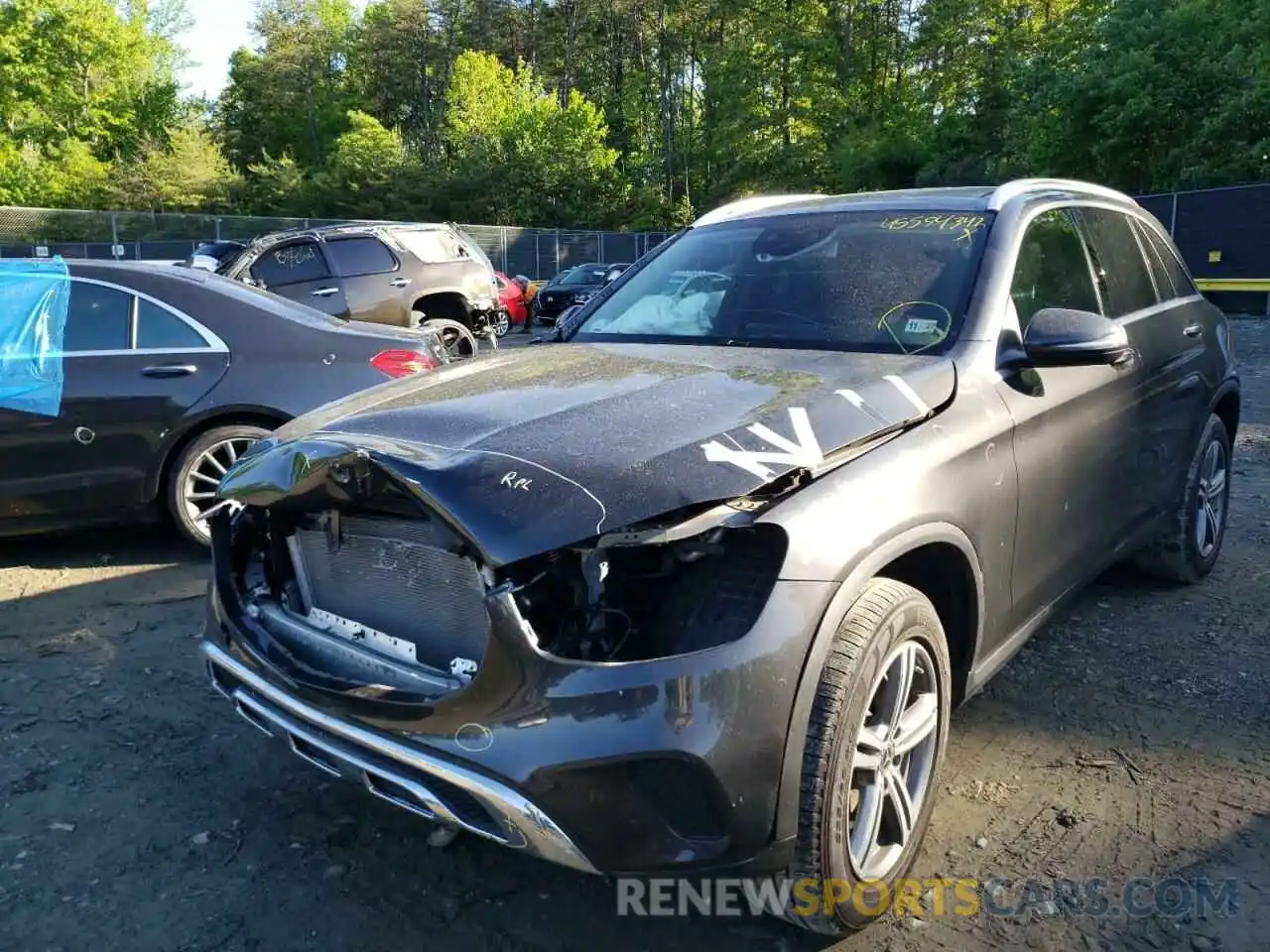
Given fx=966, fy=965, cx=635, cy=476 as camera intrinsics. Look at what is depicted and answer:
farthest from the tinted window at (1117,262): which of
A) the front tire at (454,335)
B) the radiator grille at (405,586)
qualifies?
the front tire at (454,335)

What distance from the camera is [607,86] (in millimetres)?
58500

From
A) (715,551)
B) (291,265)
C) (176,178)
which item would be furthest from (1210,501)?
(176,178)

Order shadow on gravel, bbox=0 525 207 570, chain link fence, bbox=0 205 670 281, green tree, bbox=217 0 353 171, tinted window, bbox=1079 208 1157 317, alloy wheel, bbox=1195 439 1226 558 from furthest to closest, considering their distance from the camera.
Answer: green tree, bbox=217 0 353 171, chain link fence, bbox=0 205 670 281, shadow on gravel, bbox=0 525 207 570, alloy wheel, bbox=1195 439 1226 558, tinted window, bbox=1079 208 1157 317

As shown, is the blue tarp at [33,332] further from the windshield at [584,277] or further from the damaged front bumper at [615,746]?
the windshield at [584,277]

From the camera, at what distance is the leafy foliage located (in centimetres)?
2667

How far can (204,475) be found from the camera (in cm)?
517

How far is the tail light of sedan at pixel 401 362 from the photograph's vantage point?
5500 mm

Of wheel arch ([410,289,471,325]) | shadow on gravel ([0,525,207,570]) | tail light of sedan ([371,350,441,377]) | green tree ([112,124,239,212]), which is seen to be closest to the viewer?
shadow on gravel ([0,525,207,570])

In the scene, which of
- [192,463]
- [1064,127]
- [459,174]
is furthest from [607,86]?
[192,463]

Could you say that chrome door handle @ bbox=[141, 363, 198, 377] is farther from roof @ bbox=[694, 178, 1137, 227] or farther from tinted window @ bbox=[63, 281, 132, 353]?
roof @ bbox=[694, 178, 1137, 227]

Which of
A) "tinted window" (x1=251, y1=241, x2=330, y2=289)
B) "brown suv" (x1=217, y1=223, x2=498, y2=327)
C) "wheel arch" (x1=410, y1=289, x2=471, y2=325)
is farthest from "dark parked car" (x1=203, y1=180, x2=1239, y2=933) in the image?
"wheel arch" (x1=410, y1=289, x2=471, y2=325)

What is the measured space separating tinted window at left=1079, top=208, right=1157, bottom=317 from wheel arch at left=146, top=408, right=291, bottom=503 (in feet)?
13.4

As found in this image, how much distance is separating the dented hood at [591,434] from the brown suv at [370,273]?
858 cm

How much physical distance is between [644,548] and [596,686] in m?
0.32
